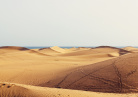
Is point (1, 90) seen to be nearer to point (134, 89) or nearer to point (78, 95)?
point (78, 95)

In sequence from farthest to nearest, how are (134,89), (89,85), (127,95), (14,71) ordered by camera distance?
(14,71) → (89,85) → (134,89) → (127,95)

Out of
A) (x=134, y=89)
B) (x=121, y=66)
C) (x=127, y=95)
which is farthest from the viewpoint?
(x=121, y=66)

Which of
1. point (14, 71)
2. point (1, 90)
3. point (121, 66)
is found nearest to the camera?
point (1, 90)

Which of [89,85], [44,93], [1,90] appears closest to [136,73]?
[89,85]

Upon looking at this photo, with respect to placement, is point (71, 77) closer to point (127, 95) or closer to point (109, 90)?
point (109, 90)

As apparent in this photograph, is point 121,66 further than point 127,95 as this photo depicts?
Yes

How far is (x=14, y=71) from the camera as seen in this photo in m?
11.1

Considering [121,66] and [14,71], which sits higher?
[121,66]

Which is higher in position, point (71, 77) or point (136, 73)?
point (136, 73)

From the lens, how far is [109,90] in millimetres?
6617

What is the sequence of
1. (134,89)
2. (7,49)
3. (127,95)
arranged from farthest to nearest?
(7,49) < (134,89) < (127,95)

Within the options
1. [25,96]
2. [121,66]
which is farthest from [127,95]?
[25,96]

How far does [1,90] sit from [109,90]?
164 inches

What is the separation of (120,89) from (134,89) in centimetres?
54
